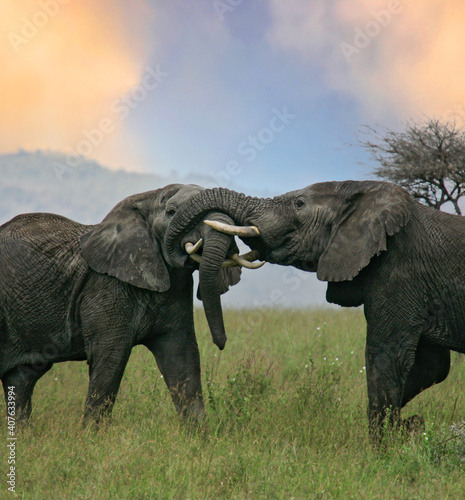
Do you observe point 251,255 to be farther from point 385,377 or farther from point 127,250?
point 385,377

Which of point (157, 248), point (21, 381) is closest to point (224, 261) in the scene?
point (157, 248)

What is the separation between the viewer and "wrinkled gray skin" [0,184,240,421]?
6.94 m

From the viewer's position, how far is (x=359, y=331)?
12742mm

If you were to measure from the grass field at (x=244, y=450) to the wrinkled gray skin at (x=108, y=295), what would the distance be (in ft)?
1.47

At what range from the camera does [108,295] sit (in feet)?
23.1

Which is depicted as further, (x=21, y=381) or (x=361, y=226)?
(x=21, y=381)

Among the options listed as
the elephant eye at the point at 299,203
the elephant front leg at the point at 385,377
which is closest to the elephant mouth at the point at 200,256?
the elephant eye at the point at 299,203

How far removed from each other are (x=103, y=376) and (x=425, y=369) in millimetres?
3270

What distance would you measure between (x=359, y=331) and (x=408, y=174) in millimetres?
2876

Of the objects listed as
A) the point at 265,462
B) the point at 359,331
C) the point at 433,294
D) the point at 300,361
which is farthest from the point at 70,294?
the point at 359,331

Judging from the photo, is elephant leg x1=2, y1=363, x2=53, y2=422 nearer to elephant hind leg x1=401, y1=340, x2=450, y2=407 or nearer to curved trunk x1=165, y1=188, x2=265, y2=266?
curved trunk x1=165, y1=188, x2=265, y2=266

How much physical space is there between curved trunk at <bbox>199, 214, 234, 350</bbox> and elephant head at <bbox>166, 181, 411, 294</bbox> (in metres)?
0.10

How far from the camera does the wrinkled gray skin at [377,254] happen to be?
662 cm

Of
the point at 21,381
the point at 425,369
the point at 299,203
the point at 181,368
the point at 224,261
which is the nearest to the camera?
the point at 224,261
